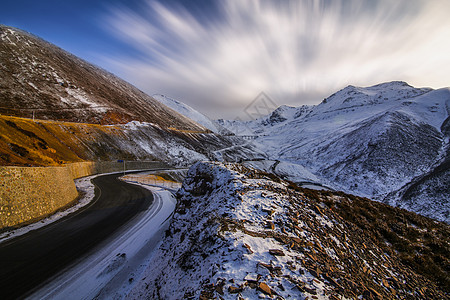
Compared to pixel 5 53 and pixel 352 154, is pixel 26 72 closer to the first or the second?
pixel 5 53

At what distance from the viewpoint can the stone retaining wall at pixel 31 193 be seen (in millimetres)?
12497

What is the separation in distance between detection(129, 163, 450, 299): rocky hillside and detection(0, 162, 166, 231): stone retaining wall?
1182 centimetres

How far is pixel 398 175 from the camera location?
182ft

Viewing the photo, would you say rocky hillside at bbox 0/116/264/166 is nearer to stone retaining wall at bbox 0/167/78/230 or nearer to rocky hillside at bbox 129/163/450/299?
stone retaining wall at bbox 0/167/78/230

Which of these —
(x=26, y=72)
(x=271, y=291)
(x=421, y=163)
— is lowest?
(x=271, y=291)

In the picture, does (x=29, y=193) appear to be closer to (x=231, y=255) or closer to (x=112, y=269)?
(x=112, y=269)

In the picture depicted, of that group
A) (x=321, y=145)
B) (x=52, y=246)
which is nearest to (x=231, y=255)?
(x=52, y=246)

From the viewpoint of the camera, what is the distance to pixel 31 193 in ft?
47.0

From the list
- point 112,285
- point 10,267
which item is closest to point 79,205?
point 10,267

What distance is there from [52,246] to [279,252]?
14.7 m

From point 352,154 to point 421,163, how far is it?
19451mm

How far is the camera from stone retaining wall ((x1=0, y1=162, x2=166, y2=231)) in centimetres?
1250

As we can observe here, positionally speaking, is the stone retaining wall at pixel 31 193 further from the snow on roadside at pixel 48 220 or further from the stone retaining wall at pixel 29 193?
the snow on roadside at pixel 48 220

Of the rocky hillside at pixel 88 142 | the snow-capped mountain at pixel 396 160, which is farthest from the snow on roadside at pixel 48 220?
the snow-capped mountain at pixel 396 160
